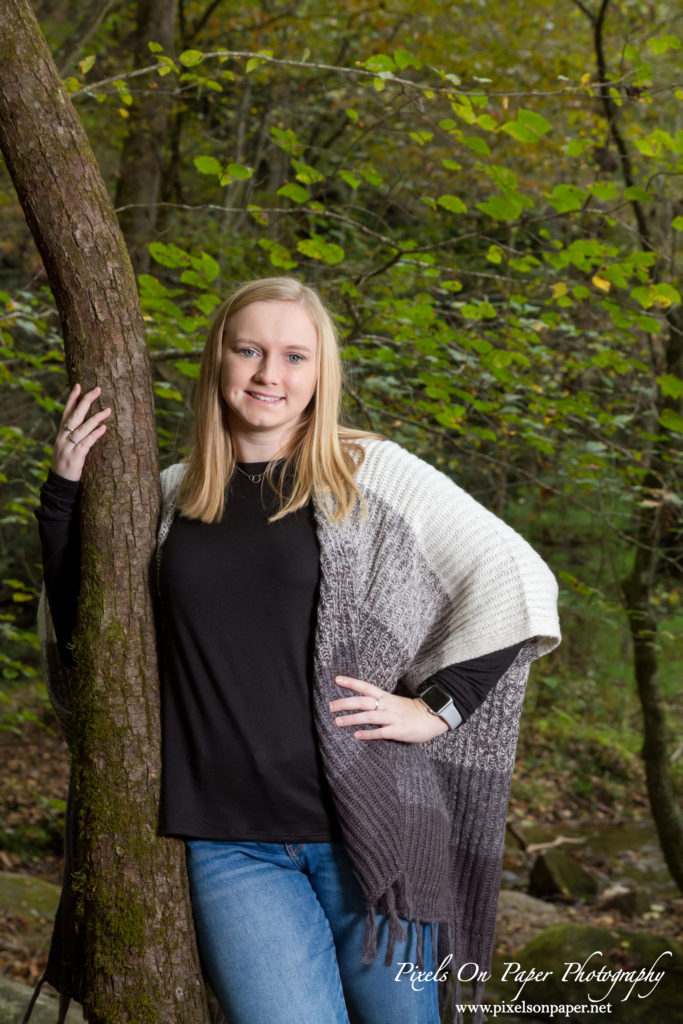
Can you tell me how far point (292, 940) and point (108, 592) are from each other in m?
0.92

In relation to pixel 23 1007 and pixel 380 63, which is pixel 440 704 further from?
pixel 23 1007

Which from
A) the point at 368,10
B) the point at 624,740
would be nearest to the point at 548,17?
the point at 368,10

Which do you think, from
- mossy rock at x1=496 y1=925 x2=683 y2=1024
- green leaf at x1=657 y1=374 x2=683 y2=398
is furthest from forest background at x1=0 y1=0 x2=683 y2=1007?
mossy rock at x1=496 y1=925 x2=683 y2=1024

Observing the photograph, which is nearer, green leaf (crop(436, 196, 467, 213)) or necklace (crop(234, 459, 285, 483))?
necklace (crop(234, 459, 285, 483))

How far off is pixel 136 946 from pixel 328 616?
882mm

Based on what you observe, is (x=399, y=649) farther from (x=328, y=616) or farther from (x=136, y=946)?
(x=136, y=946)

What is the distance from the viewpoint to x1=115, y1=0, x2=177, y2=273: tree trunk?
638cm

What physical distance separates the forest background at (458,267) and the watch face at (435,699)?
57.5 inches

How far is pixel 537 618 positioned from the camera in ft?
7.64

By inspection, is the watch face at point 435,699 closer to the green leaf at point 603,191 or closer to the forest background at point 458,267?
the forest background at point 458,267

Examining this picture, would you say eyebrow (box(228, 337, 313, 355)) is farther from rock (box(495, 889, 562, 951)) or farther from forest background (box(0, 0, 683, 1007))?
rock (box(495, 889, 562, 951))

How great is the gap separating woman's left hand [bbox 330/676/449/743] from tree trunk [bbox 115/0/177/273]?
4.88m

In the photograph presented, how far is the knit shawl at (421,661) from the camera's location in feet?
7.09

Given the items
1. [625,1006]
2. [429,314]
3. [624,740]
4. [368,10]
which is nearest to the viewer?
[429,314]
